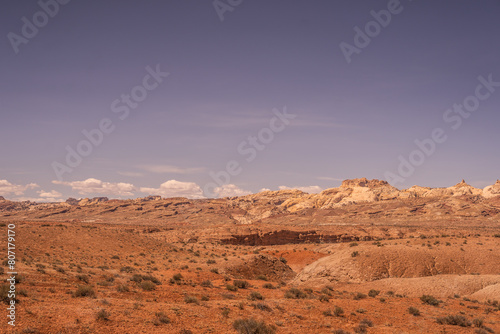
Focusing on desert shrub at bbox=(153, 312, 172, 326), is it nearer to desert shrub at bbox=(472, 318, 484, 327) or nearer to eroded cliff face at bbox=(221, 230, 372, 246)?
desert shrub at bbox=(472, 318, 484, 327)

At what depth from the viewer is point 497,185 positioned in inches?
5340

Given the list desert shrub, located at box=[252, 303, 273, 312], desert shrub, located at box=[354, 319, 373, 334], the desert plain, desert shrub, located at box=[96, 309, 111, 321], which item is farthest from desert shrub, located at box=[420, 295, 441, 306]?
desert shrub, located at box=[96, 309, 111, 321]

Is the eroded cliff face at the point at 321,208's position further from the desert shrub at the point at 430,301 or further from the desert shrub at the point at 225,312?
the desert shrub at the point at 225,312

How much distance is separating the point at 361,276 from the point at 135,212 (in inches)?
5529

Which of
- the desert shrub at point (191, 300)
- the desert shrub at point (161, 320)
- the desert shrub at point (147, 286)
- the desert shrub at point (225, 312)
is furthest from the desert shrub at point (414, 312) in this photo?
the desert shrub at point (147, 286)

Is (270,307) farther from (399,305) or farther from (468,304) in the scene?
(468,304)

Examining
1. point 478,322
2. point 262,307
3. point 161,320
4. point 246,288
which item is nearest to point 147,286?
point 161,320

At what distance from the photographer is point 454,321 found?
13.6 m

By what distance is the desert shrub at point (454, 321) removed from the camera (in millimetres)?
13398

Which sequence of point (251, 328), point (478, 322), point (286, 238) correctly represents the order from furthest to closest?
point (286, 238), point (478, 322), point (251, 328)

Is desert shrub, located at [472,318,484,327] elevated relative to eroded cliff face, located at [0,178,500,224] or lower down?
lower down

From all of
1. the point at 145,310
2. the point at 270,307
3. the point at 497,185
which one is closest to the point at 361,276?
the point at 270,307

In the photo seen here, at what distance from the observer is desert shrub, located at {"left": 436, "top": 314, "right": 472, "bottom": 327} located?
44.0 ft

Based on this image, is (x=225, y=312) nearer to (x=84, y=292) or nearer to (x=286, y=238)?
(x=84, y=292)
